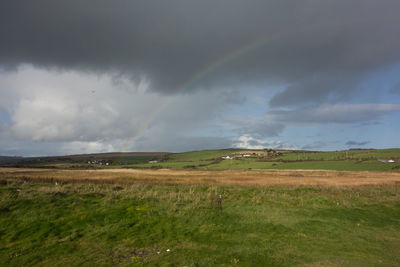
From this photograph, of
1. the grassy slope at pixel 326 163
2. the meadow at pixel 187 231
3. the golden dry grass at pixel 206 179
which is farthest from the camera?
the grassy slope at pixel 326 163

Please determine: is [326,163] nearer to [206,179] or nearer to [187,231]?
[206,179]

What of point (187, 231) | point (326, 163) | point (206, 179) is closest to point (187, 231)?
point (187, 231)

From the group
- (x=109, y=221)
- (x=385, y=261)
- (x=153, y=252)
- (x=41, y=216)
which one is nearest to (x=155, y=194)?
(x=109, y=221)

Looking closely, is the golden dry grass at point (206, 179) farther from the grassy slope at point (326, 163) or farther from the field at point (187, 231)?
the grassy slope at point (326, 163)

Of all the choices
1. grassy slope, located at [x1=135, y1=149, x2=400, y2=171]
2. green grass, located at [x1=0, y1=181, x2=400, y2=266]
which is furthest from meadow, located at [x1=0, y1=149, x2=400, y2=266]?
grassy slope, located at [x1=135, y1=149, x2=400, y2=171]

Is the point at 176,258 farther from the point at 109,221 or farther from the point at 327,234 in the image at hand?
the point at 327,234

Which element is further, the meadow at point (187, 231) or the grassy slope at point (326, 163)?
the grassy slope at point (326, 163)

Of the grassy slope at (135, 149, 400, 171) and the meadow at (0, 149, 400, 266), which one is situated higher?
the meadow at (0, 149, 400, 266)

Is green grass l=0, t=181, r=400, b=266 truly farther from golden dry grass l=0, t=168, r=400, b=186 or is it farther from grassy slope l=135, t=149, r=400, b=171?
grassy slope l=135, t=149, r=400, b=171

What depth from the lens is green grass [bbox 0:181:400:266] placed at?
1119 cm

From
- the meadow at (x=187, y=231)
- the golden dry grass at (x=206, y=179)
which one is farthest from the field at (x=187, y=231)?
the golden dry grass at (x=206, y=179)

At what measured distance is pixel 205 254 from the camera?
11.6 m

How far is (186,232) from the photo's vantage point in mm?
15266

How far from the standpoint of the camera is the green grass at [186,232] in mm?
11188
